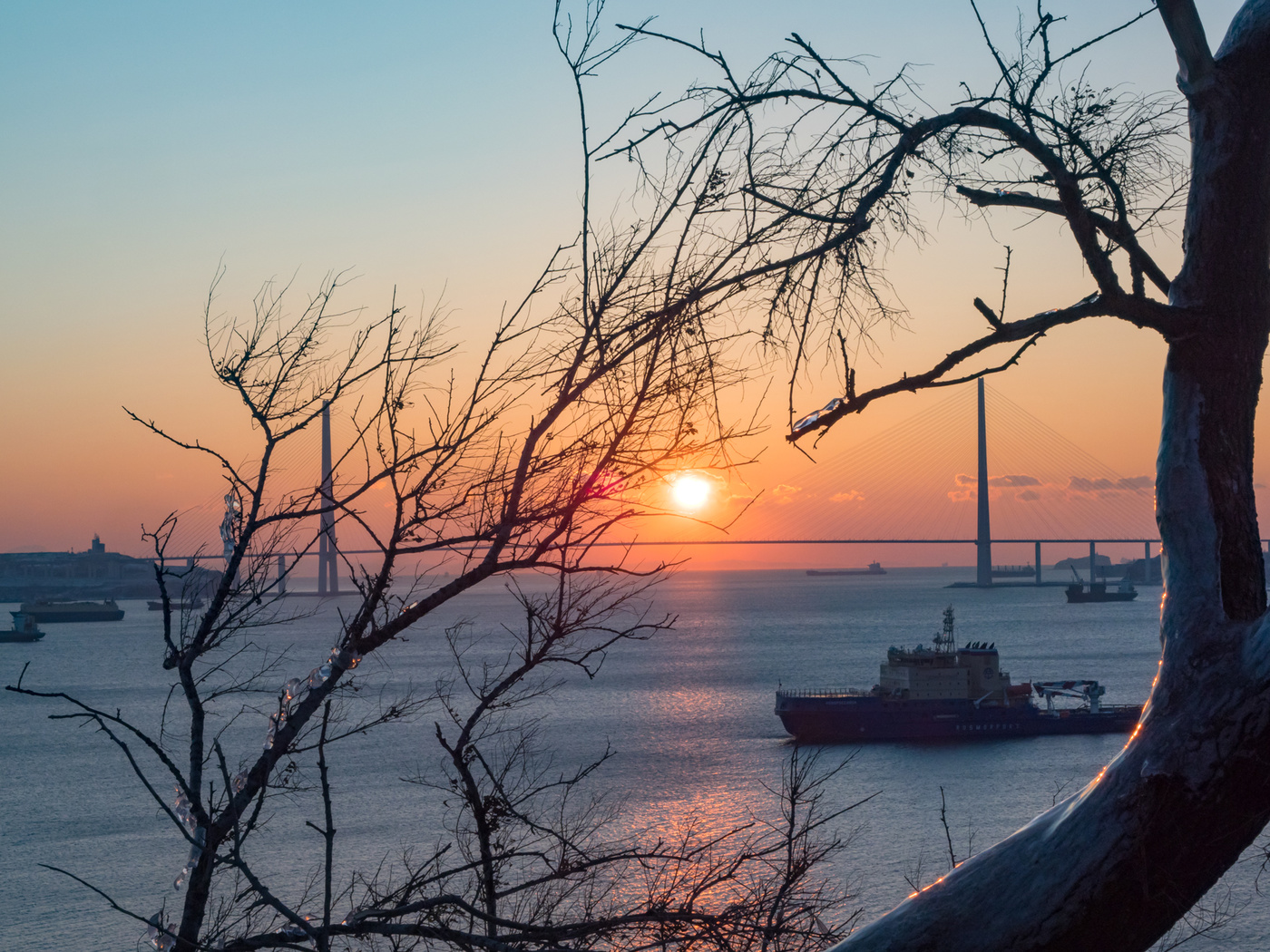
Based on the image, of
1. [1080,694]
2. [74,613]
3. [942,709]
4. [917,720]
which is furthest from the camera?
[74,613]

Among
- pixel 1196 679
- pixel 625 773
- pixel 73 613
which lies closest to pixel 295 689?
pixel 1196 679

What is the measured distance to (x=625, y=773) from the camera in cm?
3077

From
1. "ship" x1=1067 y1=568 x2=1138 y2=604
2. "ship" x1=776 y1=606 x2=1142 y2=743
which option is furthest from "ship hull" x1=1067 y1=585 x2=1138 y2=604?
"ship" x1=776 y1=606 x2=1142 y2=743

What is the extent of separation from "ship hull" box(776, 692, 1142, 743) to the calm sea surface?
0.65m

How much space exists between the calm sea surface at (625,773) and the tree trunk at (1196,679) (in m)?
2.48

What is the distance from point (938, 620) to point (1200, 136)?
315 feet

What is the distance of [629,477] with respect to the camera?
109 inches

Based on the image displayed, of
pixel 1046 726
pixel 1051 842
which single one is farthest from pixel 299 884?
pixel 1046 726

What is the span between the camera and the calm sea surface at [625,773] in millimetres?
21438

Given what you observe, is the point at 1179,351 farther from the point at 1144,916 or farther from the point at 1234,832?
the point at 1144,916

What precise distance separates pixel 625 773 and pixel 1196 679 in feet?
99.3

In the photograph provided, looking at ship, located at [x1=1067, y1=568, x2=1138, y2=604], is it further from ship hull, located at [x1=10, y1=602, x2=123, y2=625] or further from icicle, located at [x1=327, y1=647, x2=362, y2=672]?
icicle, located at [x1=327, y1=647, x2=362, y2=672]

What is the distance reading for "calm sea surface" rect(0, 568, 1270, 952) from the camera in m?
21.4

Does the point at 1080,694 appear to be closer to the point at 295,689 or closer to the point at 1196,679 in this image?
the point at 295,689
